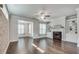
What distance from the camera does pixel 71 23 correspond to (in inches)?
391

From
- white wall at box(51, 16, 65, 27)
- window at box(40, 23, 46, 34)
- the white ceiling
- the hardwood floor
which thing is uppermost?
the white ceiling

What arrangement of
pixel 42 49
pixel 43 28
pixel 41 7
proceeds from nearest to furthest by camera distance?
pixel 42 49 < pixel 41 7 < pixel 43 28

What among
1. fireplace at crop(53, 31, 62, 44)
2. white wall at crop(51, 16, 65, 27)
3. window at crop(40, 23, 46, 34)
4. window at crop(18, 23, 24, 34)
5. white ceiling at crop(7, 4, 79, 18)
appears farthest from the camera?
window at crop(18, 23, 24, 34)

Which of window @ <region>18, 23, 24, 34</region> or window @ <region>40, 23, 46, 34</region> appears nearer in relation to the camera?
window @ <region>40, 23, 46, 34</region>

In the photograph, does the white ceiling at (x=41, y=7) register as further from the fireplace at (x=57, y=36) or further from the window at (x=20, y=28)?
the window at (x=20, y=28)

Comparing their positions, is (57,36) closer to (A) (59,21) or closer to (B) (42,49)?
(A) (59,21)

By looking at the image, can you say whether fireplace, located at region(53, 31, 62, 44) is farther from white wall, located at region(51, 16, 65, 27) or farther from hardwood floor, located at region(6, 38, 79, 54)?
hardwood floor, located at region(6, 38, 79, 54)

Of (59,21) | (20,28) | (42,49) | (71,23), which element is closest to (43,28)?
(20,28)

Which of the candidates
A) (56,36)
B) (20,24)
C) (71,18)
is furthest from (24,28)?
(71,18)

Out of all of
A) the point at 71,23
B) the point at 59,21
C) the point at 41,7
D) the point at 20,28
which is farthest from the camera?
the point at 20,28

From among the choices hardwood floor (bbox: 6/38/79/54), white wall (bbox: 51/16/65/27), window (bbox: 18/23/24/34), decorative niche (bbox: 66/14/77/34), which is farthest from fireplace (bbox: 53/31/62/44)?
window (bbox: 18/23/24/34)

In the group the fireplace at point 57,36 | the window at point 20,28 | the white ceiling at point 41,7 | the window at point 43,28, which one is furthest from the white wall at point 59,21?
the window at point 20,28

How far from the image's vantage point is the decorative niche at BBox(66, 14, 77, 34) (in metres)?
9.39

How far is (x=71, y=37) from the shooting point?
31.3ft
